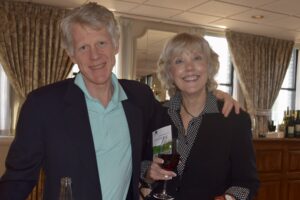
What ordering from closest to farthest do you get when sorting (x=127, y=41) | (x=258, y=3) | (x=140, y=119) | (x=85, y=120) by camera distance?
1. (x=85, y=120)
2. (x=140, y=119)
3. (x=258, y=3)
4. (x=127, y=41)

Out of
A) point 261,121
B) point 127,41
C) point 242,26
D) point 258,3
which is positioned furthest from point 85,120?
point 261,121

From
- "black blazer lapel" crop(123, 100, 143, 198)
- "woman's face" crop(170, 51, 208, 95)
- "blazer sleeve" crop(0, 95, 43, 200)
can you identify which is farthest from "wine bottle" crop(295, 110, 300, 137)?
"blazer sleeve" crop(0, 95, 43, 200)

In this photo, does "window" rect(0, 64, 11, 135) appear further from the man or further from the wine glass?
the wine glass

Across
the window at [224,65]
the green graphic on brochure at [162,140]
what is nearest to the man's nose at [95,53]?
the green graphic on brochure at [162,140]

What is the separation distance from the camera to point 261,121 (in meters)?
6.63

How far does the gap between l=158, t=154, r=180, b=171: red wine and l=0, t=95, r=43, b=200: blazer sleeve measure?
542 millimetres

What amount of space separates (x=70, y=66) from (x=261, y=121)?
12.4 feet

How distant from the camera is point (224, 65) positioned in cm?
687

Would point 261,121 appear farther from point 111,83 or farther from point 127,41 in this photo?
point 111,83

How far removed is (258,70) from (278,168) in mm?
2428

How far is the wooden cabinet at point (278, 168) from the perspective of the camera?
187 inches

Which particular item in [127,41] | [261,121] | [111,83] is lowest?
[261,121]

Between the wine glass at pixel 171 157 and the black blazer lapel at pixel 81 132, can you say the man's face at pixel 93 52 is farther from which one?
the wine glass at pixel 171 157

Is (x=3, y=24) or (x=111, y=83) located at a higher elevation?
(x=3, y=24)
